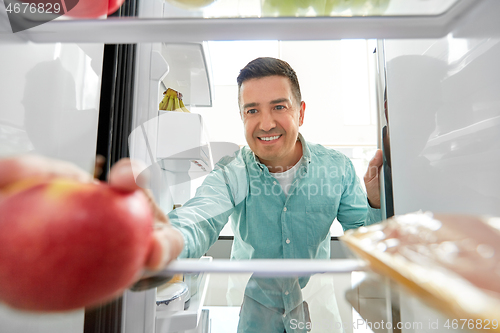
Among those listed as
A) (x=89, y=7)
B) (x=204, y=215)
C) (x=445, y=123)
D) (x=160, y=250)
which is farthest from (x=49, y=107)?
(x=445, y=123)

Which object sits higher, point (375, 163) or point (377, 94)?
point (377, 94)

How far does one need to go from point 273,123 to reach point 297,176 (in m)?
0.25

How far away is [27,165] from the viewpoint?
23 cm

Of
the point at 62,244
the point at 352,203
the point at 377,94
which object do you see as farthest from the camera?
the point at 352,203

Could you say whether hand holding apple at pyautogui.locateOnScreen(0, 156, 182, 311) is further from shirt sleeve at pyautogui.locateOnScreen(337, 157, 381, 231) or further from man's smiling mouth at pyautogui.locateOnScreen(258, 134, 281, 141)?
shirt sleeve at pyautogui.locateOnScreen(337, 157, 381, 231)

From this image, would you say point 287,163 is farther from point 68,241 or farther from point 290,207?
point 68,241

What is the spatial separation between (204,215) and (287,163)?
32cm

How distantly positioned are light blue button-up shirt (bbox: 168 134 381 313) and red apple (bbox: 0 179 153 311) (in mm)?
561

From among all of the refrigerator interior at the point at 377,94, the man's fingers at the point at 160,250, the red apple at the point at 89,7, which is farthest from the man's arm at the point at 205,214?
the red apple at the point at 89,7

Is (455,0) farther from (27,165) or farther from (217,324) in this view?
(217,324)

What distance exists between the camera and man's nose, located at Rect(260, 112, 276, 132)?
630mm

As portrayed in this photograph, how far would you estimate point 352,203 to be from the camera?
781 mm

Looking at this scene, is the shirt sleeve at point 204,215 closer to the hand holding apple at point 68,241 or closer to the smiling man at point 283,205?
the smiling man at point 283,205

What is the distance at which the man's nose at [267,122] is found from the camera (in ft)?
2.07
